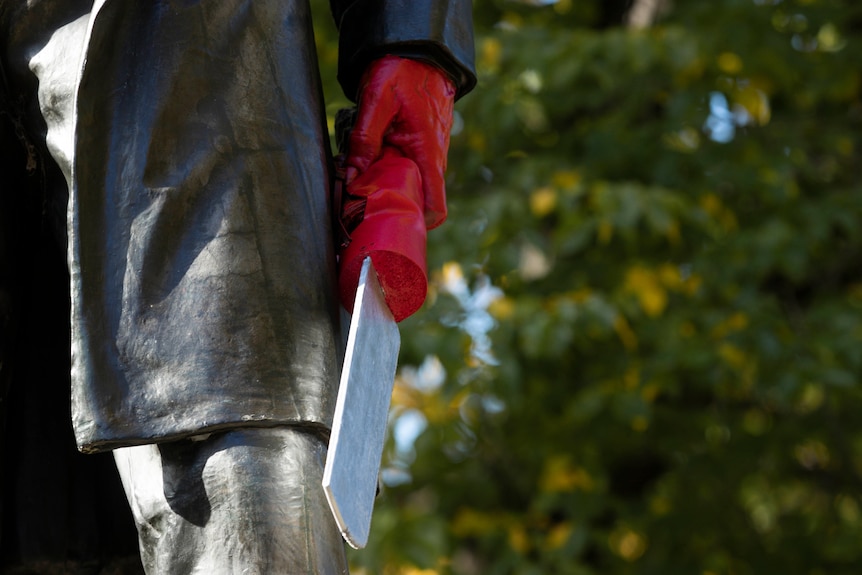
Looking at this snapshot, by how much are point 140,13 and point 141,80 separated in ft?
0.29

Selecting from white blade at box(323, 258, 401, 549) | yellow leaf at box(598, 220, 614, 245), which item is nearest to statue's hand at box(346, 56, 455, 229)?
white blade at box(323, 258, 401, 549)

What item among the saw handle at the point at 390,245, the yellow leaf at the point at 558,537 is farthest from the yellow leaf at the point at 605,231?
the saw handle at the point at 390,245

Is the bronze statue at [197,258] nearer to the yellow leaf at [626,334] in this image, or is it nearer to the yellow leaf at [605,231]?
the yellow leaf at [605,231]

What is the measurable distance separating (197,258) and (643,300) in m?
4.91

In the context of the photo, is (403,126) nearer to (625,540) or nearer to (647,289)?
(647,289)

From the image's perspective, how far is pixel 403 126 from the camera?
2.02 meters

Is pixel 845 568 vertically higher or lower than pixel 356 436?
lower

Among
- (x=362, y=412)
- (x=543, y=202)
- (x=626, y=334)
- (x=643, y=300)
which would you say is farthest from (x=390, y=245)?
(x=626, y=334)

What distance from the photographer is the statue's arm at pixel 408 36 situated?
2.04 meters

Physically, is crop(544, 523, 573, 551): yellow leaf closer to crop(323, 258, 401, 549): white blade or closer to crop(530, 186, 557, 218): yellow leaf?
crop(530, 186, 557, 218): yellow leaf

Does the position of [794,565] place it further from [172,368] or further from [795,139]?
[172,368]

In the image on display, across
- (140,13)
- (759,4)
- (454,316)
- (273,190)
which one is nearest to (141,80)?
(140,13)

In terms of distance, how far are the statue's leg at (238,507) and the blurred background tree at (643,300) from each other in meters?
3.73

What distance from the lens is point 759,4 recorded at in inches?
261
